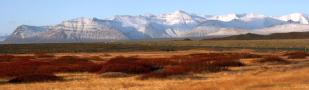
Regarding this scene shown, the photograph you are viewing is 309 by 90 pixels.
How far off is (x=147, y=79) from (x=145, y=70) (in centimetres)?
963

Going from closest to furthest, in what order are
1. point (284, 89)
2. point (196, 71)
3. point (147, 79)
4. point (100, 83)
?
point (284, 89)
point (100, 83)
point (147, 79)
point (196, 71)

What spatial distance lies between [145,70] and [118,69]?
218 centimetres

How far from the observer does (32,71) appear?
155 feet

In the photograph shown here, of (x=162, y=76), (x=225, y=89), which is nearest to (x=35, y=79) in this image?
(x=162, y=76)

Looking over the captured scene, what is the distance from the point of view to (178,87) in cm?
3128

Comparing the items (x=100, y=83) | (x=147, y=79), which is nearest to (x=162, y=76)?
(x=147, y=79)

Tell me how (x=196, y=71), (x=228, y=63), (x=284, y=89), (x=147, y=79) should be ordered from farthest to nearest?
(x=228, y=63), (x=196, y=71), (x=147, y=79), (x=284, y=89)

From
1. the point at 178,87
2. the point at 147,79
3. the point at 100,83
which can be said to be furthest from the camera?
the point at 147,79

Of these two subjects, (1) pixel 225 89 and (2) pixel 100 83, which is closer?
(1) pixel 225 89

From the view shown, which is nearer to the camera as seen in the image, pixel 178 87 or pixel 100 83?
pixel 178 87

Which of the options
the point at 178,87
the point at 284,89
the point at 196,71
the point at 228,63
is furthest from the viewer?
the point at 228,63

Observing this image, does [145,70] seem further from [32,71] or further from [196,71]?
[32,71]

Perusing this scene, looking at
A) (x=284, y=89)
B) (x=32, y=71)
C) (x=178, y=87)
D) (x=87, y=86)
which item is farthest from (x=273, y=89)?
(x=32, y=71)

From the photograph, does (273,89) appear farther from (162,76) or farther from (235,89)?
(162,76)
